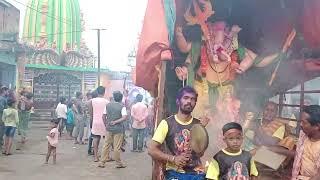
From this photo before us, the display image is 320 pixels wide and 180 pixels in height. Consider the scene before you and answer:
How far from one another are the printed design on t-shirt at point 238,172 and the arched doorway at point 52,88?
25131 millimetres

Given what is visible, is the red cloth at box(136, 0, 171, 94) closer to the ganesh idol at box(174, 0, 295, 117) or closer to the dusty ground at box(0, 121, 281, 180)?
the ganesh idol at box(174, 0, 295, 117)

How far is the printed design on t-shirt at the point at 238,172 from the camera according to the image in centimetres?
368

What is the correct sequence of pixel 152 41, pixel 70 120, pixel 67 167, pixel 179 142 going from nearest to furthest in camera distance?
1. pixel 179 142
2. pixel 152 41
3. pixel 67 167
4. pixel 70 120

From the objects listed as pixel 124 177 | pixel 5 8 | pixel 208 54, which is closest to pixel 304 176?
pixel 208 54

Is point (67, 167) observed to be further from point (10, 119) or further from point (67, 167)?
point (10, 119)

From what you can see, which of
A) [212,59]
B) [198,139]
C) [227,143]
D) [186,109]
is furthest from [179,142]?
[212,59]

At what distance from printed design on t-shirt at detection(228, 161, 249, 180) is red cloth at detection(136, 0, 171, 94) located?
5.08 ft

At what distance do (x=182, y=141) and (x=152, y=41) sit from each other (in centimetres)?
130

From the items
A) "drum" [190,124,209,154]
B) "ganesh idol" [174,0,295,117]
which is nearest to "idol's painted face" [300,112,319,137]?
"drum" [190,124,209,154]

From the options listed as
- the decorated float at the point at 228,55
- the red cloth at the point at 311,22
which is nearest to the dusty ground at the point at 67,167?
the decorated float at the point at 228,55

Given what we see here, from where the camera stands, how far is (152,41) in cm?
484

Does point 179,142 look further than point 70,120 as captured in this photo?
No

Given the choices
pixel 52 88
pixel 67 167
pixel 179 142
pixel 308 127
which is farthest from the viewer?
pixel 52 88

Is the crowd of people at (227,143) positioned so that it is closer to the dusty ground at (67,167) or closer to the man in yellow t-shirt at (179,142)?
the man in yellow t-shirt at (179,142)
